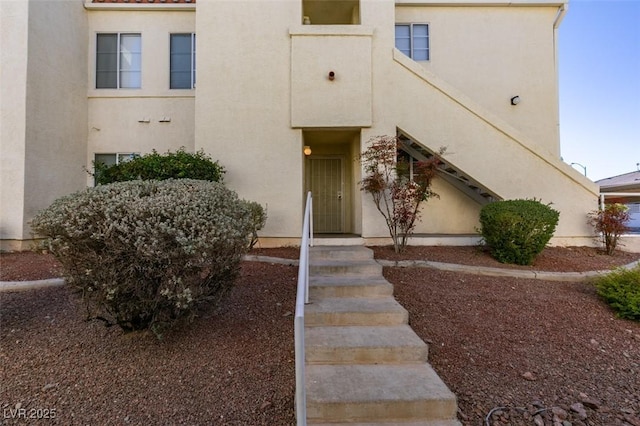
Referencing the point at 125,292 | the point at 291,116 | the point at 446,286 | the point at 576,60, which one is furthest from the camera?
the point at 576,60

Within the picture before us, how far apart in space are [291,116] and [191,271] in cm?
516

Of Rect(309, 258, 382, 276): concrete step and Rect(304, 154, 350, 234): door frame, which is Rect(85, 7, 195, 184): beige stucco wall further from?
Rect(309, 258, 382, 276): concrete step

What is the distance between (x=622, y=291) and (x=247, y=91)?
756 cm

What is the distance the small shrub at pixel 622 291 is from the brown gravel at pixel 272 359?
129 mm

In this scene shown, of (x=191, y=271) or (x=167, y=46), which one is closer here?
(x=191, y=271)

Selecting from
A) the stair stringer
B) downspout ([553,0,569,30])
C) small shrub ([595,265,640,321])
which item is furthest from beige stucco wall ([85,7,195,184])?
downspout ([553,0,569,30])

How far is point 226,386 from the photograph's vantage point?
2.79 meters

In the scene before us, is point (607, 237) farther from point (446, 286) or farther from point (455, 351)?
point (455, 351)

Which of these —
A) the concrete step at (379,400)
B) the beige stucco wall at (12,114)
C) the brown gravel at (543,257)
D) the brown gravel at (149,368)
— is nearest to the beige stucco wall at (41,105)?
the beige stucco wall at (12,114)

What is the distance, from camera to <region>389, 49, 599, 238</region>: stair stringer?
23.1 feet

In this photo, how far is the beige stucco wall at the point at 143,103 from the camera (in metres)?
9.20

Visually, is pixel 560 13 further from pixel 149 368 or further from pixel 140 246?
pixel 149 368

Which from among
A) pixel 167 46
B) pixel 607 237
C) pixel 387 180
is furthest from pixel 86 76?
pixel 607 237

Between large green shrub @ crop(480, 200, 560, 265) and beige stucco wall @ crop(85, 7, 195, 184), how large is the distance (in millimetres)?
8165
